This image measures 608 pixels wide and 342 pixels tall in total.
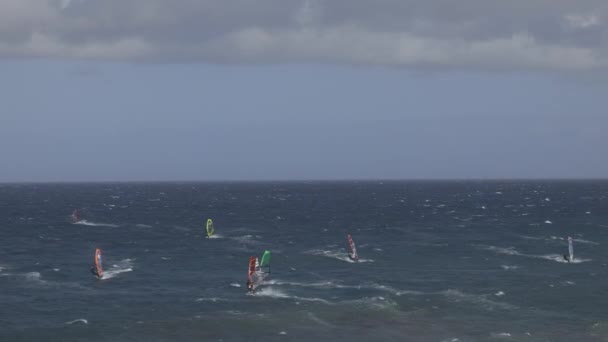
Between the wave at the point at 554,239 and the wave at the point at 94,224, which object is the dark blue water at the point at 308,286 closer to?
the wave at the point at 554,239

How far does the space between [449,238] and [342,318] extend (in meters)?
70.5

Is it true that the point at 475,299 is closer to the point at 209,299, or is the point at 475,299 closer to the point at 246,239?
the point at 209,299

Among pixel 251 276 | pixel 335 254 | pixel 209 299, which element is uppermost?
pixel 251 276

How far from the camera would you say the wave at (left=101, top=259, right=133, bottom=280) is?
101825 mm

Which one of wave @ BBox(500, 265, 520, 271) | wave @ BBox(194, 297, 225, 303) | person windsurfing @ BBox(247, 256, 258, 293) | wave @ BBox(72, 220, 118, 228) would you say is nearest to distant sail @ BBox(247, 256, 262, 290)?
person windsurfing @ BBox(247, 256, 258, 293)

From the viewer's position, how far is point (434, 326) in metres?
74.4

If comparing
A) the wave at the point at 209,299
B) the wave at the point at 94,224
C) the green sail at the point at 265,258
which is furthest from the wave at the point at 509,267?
the wave at the point at 94,224

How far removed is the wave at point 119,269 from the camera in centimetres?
10182

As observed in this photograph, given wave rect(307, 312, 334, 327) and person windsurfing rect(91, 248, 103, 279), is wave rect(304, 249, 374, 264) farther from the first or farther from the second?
person windsurfing rect(91, 248, 103, 279)

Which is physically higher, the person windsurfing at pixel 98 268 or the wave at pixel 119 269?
the person windsurfing at pixel 98 268

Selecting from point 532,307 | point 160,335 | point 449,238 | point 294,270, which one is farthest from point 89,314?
point 449,238

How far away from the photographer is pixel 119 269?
107 meters


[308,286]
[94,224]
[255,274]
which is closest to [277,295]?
[308,286]

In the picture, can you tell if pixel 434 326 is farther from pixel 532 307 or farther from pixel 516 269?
pixel 516 269
